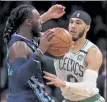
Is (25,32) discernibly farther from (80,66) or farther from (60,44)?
(80,66)

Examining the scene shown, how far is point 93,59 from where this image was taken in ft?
17.6

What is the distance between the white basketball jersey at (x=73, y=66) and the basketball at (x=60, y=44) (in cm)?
82

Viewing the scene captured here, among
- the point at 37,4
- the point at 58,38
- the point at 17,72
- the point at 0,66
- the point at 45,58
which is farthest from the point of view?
the point at 37,4

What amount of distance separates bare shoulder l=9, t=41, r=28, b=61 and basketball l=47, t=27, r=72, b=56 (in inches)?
12.4

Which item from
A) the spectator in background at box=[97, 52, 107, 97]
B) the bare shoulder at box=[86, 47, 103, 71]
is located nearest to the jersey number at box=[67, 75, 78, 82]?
the bare shoulder at box=[86, 47, 103, 71]

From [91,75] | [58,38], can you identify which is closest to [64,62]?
[91,75]

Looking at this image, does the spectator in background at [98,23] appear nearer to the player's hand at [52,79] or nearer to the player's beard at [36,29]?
the player's hand at [52,79]

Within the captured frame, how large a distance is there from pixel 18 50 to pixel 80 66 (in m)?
1.47

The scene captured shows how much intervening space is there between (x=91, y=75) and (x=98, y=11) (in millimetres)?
3455

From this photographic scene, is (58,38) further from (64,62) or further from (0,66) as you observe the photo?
(0,66)

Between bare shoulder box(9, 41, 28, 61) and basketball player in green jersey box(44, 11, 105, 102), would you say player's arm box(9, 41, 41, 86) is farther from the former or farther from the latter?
basketball player in green jersey box(44, 11, 105, 102)

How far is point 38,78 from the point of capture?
170 inches

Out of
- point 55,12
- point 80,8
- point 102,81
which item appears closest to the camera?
Answer: point 55,12

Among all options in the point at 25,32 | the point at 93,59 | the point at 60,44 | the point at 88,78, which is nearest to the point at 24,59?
the point at 25,32
